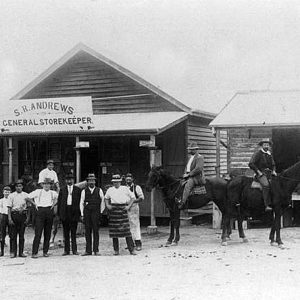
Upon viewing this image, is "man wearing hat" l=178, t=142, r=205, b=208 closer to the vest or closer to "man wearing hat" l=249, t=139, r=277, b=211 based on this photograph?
"man wearing hat" l=249, t=139, r=277, b=211

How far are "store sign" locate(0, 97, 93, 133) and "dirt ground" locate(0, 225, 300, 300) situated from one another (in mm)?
4475

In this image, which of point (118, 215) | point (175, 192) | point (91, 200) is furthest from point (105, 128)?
point (118, 215)

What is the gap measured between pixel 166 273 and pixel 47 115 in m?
8.99

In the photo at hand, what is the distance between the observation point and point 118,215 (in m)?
12.4

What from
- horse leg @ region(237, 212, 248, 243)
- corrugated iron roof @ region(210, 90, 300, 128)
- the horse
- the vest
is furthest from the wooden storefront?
the vest

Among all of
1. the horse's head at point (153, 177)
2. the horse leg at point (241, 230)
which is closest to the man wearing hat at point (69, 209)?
the horse's head at point (153, 177)

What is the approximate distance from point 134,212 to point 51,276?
138 inches

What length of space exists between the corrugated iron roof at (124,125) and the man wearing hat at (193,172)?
264 centimetres

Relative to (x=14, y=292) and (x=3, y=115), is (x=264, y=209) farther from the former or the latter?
(x=3, y=115)

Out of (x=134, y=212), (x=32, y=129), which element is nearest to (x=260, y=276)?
(x=134, y=212)

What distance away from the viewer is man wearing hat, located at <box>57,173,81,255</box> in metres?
12.7

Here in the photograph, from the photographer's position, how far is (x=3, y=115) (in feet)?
59.2

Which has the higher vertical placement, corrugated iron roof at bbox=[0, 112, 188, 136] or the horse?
Answer: corrugated iron roof at bbox=[0, 112, 188, 136]

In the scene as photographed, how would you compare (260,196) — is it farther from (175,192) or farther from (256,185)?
(175,192)
